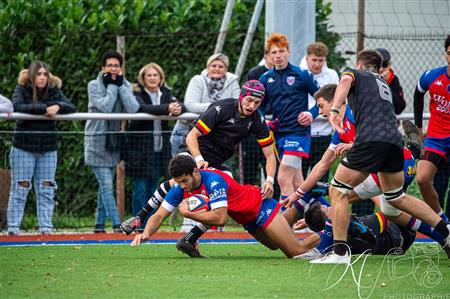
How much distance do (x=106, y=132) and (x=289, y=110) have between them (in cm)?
242

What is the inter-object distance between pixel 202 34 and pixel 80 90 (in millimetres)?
1910

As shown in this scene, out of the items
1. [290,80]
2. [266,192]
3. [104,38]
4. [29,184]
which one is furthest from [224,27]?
[266,192]

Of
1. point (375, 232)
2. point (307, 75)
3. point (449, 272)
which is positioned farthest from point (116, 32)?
point (449, 272)

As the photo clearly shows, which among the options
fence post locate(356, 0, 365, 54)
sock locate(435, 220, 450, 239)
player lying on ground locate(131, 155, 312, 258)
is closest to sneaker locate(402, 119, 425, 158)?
sock locate(435, 220, 450, 239)

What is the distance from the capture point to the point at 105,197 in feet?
44.1

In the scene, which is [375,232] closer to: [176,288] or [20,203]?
[176,288]

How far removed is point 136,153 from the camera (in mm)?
13680

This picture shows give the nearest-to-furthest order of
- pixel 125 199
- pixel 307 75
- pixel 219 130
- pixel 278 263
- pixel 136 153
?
1. pixel 278 263
2. pixel 219 130
3. pixel 307 75
4. pixel 136 153
5. pixel 125 199

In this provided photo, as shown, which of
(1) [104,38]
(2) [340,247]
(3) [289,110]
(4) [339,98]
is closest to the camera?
(4) [339,98]

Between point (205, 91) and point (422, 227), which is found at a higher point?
point (205, 91)

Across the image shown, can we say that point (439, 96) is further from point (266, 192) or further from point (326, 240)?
point (266, 192)

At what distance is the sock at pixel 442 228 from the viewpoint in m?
9.71

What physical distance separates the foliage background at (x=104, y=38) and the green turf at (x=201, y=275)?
4605 millimetres

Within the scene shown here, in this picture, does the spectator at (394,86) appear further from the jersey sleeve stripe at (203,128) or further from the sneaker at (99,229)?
the sneaker at (99,229)
